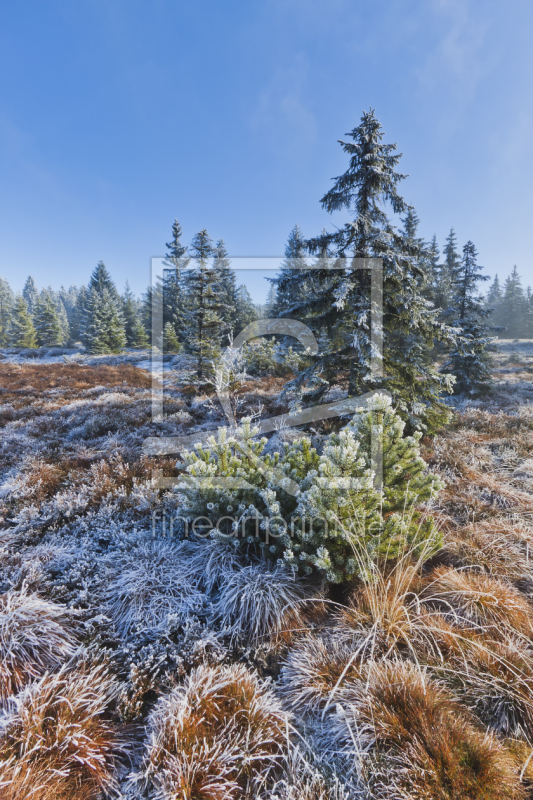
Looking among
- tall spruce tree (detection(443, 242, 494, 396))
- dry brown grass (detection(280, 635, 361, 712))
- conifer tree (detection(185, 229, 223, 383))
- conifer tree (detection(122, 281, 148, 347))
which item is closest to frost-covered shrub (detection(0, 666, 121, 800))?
dry brown grass (detection(280, 635, 361, 712))

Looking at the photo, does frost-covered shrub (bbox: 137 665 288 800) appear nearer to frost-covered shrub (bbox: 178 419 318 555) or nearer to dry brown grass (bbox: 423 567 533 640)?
frost-covered shrub (bbox: 178 419 318 555)

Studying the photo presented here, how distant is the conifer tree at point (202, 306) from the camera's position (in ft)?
46.5

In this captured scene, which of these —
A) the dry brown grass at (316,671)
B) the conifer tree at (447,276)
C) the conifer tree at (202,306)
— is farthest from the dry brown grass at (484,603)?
the conifer tree at (447,276)

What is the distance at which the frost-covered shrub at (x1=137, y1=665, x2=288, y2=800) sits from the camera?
1.67 metres

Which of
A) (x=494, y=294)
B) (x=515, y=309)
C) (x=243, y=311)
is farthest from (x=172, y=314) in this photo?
(x=494, y=294)

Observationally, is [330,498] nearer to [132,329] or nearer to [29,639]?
[29,639]

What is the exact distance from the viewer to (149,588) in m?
3.06

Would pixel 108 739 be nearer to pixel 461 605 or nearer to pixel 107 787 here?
pixel 107 787

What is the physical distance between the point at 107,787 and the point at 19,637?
1.30m

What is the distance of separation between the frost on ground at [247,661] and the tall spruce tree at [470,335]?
10.7 meters

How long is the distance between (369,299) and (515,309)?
56489 mm

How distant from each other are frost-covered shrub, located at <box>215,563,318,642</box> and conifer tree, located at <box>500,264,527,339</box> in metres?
59.3

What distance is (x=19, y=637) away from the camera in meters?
2.39

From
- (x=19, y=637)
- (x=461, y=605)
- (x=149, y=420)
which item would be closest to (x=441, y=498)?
(x=461, y=605)
